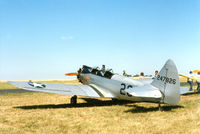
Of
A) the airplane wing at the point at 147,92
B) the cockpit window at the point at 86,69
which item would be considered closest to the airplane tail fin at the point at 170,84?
the airplane wing at the point at 147,92

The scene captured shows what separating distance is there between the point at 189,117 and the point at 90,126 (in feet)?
11.4

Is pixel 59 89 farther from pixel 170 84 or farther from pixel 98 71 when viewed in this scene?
pixel 170 84

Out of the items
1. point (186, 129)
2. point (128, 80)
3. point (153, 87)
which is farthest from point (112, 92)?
point (186, 129)

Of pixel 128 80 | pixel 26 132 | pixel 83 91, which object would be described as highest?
pixel 128 80

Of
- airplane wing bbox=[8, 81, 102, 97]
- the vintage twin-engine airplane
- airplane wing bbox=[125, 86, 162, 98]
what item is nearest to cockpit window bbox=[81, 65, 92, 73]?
the vintage twin-engine airplane

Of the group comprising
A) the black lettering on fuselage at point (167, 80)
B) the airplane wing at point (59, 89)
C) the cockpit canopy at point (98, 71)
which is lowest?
the airplane wing at point (59, 89)

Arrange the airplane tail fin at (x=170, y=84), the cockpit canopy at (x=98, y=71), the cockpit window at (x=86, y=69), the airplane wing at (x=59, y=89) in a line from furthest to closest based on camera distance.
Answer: the cockpit window at (x=86, y=69), the cockpit canopy at (x=98, y=71), the airplane wing at (x=59, y=89), the airplane tail fin at (x=170, y=84)

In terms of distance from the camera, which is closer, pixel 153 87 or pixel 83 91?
pixel 153 87

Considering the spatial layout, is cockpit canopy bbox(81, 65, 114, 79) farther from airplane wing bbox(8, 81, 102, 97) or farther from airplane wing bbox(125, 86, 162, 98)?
airplane wing bbox(125, 86, 162, 98)

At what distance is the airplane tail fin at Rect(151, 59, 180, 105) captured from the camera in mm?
7195

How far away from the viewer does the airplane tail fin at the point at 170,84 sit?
720cm

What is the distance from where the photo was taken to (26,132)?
5.36 meters

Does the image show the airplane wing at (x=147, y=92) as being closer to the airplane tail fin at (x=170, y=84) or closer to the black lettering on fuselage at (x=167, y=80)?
the airplane tail fin at (x=170, y=84)

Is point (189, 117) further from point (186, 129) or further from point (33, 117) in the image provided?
point (33, 117)
